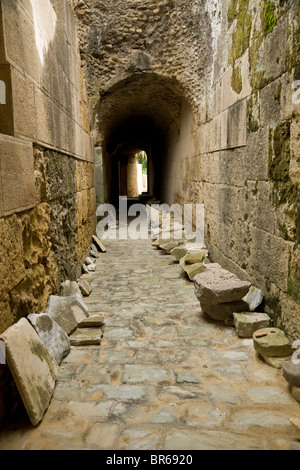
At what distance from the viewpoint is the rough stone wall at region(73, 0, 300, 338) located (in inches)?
111

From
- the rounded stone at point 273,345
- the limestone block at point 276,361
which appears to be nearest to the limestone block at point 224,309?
the rounded stone at point 273,345

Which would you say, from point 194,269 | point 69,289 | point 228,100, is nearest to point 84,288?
point 69,289

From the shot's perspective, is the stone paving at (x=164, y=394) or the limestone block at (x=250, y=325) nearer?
the stone paving at (x=164, y=394)

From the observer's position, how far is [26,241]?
265cm

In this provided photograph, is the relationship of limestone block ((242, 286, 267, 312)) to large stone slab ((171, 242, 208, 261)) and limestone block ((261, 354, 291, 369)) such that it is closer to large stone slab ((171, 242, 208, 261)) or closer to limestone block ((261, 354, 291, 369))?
limestone block ((261, 354, 291, 369))

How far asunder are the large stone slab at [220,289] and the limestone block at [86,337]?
1089 mm

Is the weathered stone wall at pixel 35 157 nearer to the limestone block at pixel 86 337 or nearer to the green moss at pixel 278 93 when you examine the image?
the limestone block at pixel 86 337

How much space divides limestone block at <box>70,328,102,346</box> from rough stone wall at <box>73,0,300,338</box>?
1.59m

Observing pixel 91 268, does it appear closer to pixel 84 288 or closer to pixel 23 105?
pixel 84 288

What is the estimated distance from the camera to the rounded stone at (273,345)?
266cm

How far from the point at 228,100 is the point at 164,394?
12.1ft

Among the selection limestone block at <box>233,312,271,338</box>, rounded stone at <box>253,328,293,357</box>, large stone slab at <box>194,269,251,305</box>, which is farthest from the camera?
large stone slab at <box>194,269,251,305</box>

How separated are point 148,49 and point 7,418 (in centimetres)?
643

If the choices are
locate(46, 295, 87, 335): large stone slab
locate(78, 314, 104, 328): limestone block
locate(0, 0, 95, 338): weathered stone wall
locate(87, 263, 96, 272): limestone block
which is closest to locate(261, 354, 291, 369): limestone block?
locate(78, 314, 104, 328): limestone block
